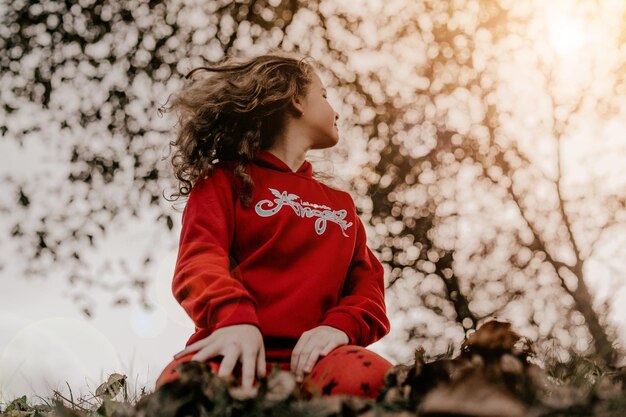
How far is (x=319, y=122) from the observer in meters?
2.76

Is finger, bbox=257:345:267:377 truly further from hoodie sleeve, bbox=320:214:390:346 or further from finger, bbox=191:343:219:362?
hoodie sleeve, bbox=320:214:390:346

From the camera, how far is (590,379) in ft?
6.48

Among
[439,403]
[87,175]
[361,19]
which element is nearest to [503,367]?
[439,403]

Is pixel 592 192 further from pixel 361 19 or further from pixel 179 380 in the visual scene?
pixel 179 380

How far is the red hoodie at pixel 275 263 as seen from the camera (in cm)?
208

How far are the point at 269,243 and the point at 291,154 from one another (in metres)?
0.57

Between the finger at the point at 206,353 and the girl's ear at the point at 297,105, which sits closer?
the finger at the point at 206,353

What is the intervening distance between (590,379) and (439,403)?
1055 mm

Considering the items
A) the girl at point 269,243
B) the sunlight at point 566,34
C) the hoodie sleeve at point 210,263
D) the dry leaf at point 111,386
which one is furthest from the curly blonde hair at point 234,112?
the sunlight at point 566,34

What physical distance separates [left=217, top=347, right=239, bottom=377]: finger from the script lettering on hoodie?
0.74 meters

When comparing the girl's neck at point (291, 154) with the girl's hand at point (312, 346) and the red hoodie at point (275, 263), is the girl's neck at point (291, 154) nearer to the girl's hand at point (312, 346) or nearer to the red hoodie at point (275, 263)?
the red hoodie at point (275, 263)

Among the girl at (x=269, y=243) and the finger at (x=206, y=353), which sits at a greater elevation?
the girl at (x=269, y=243)

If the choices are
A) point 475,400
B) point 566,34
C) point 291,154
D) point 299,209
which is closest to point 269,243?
point 299,209

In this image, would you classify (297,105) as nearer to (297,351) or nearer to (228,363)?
(297,351)
